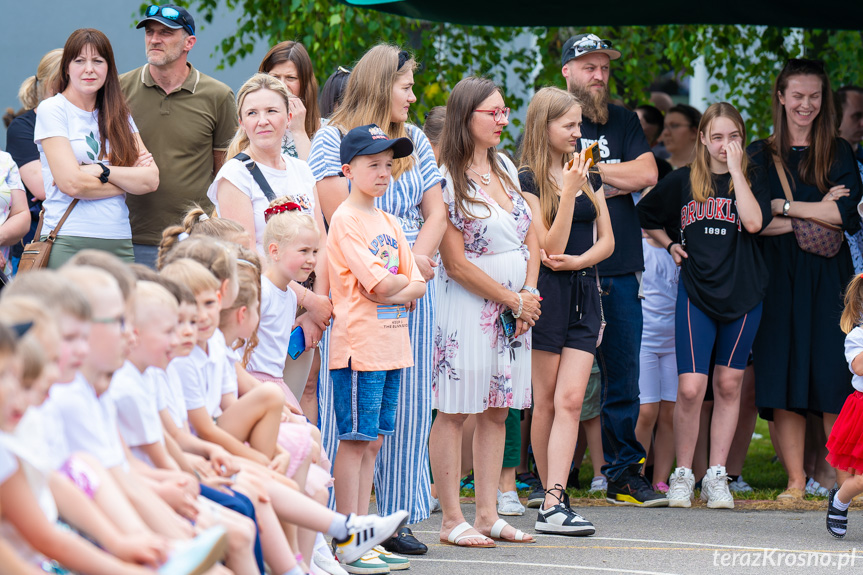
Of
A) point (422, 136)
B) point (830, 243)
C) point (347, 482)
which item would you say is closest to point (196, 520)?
point (347, 482)

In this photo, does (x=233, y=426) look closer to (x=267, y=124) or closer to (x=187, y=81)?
(x=267, y=124)

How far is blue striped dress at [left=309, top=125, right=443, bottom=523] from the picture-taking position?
4547 millimetres

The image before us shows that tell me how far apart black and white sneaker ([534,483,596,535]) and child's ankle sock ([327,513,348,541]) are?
1.90m

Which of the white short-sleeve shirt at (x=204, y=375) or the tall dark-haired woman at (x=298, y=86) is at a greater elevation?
the tall dark-haired woman at (x=298, y=86)

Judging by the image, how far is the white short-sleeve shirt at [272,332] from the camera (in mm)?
4082

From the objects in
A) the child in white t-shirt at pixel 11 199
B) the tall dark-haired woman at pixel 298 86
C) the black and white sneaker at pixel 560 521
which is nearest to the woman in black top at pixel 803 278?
the black and white sneaker at pixel 560 521

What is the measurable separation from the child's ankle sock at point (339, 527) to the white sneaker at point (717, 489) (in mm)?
3011

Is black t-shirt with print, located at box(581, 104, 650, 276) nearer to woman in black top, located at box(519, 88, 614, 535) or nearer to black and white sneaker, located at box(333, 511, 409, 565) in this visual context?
woman in black top, located at box(519, 88, 614, 535)

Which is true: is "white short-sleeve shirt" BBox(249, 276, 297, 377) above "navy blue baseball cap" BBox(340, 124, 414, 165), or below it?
below

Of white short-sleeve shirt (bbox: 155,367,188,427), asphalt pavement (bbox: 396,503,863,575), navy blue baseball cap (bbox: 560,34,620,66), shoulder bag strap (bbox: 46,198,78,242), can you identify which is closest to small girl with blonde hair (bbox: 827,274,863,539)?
asphalt pavement (bbox: 396,503,863,575)

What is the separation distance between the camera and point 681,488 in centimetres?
581

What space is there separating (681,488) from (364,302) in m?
2.42

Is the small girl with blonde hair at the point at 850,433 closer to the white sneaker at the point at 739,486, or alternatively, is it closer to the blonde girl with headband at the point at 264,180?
the white sneaker at the point at 739,486

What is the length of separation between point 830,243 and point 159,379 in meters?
4.16
